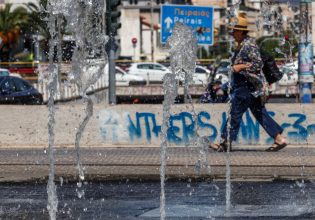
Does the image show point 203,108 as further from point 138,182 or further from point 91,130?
point 138,182

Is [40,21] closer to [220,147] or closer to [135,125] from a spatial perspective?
[135,125]

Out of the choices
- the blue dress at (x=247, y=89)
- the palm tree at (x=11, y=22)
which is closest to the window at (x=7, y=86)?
the blue dress at (x=247, y=89)

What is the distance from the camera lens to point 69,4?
467 inches

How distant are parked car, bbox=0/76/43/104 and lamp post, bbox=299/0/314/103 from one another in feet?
22.9

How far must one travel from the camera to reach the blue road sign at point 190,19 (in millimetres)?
27172

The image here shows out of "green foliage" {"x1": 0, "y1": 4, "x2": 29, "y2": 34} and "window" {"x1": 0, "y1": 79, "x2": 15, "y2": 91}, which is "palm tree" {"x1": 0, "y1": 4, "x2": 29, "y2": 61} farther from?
"window" {"x1": 0, "y1": 79, "x2": 15, "y2": 91}

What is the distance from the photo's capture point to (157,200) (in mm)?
9289

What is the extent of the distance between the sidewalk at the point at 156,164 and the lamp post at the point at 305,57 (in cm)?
809

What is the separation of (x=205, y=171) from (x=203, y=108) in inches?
157

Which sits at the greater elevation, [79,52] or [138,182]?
[79,52]

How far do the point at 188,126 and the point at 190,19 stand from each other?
494 inches

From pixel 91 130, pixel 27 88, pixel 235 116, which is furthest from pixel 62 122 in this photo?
pixel 27 88

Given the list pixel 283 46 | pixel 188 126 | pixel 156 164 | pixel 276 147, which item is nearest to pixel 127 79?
pixel 283 46

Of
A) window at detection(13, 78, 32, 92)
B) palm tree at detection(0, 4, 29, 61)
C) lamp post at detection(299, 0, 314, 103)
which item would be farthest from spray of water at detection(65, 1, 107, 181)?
palm tree at detection(0, 4, 29, 61)
